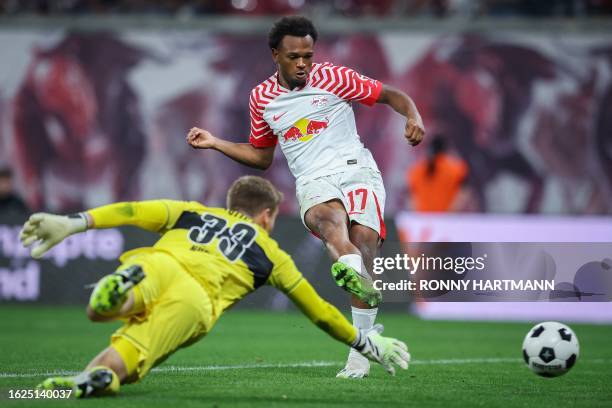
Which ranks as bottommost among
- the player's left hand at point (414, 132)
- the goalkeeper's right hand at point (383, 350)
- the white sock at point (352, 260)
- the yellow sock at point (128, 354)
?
the yellow sock at point (128, 354)

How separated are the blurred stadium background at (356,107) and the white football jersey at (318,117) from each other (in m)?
10.9

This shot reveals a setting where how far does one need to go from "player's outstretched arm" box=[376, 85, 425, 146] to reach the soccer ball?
1561 mm

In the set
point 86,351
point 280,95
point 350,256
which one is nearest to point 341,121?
point 280,95

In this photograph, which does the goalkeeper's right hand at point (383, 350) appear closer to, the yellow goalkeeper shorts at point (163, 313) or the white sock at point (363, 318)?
the yellow goalkeeper shorts at point (163, 313)

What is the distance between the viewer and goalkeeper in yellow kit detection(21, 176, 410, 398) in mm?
5637

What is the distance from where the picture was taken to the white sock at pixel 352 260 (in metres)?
6.91

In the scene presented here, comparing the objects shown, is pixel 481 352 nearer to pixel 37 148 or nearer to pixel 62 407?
pixel 62 407

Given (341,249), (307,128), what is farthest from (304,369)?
(307,128)

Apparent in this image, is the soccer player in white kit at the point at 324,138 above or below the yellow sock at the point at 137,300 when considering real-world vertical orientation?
above

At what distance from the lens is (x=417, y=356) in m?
9.34

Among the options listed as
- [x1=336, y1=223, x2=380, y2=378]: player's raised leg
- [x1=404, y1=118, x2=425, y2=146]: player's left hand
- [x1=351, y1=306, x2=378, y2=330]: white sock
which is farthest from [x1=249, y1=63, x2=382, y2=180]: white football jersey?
[x1=351, y1=306, x2=378, y2=330]: white sock

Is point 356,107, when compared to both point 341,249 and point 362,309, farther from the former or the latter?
point 341,249

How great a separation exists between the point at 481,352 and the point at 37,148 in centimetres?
1158

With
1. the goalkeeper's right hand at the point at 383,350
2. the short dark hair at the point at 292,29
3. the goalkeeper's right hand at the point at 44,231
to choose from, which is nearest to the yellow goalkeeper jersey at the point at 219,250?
the goalkeeper's right hand at the point at 44,231
